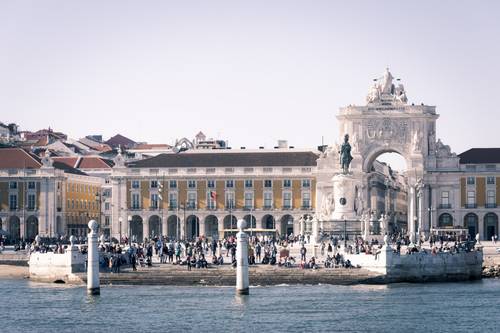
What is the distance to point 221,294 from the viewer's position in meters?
72.6

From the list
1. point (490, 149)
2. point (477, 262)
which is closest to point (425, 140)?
point (490, 149)

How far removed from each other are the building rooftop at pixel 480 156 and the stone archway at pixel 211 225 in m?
21.7

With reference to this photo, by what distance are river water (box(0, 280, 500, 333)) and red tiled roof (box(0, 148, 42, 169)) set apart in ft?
208

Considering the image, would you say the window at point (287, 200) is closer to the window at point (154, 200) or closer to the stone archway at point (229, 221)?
the stone archway at point (229, 221)

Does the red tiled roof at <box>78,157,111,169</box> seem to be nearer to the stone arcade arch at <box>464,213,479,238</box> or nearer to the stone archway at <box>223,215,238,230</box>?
the stone archway at <box>223,215,238,230</box>

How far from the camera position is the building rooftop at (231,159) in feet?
467

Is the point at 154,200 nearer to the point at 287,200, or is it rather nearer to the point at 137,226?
the point at 137,226

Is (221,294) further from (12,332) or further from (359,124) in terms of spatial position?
(359,124)

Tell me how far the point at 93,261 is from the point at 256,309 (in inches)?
316

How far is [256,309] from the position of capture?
66250 millimetres

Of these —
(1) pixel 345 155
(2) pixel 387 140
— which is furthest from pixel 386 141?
(1) pixel 345 155

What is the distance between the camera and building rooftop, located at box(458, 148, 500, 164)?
452 ft

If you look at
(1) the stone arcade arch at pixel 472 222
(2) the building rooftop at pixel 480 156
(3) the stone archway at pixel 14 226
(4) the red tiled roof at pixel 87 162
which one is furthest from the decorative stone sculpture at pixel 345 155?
(4) the red tiled roof at pixel 87 162

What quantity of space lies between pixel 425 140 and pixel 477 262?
5461 cm
